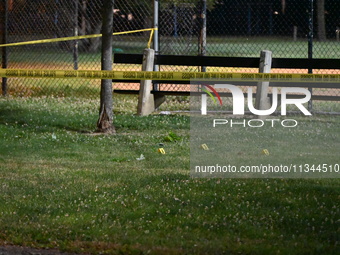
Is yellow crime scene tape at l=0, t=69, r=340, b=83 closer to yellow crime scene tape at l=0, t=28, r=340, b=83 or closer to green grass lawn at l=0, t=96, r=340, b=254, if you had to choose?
yellow crime scene tape at l=0, t=28, r=340, b=83

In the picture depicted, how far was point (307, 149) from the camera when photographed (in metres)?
9.99

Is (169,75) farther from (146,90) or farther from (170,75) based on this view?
(146,90)

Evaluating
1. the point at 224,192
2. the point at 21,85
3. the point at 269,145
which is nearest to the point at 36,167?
the point at 224,192

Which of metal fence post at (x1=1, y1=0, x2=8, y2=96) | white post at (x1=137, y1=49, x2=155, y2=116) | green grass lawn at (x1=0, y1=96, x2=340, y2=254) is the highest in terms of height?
metal fence post at (x1=1, y1=0, x2=8, y2=96)

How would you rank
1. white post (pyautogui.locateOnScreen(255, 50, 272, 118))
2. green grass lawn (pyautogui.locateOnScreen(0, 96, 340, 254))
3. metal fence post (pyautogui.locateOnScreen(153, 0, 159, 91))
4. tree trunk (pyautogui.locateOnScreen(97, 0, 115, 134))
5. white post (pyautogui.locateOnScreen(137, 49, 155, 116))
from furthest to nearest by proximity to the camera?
1. metal fence post (pyautogui.locateOnScreen(153, 0, 159, 91))
2. white post (pyautogui.locateOnScreen(137, 49, 155, 116))
3. white post (pyautogui.locateOnScreen(255, 50, 272, 118))
4. tree trunk (pyautogui.locateOnScreen(97, 0, 115, 134))
5. green grass lawn (pyautogui.locateOnScreen(0, 96, 340, 254))

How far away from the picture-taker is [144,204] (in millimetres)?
7078

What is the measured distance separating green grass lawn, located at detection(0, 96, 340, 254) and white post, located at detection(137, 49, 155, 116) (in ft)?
7.83

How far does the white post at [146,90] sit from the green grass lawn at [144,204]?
2.39 metres

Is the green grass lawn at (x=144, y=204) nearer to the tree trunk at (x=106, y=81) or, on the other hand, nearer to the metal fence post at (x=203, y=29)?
the tree trunk at (x=106, y=81)

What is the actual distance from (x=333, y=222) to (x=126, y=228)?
183cm

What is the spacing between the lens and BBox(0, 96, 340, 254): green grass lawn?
5.99 meters

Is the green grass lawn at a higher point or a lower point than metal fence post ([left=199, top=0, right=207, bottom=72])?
lower

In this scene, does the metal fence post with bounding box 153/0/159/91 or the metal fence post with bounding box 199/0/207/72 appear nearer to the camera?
the metal fence post with bounding box 199/0/207/72

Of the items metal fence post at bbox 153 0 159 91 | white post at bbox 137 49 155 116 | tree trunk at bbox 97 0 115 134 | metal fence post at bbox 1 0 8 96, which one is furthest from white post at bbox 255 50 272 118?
metal fence post at bbox 1 0 8 96
